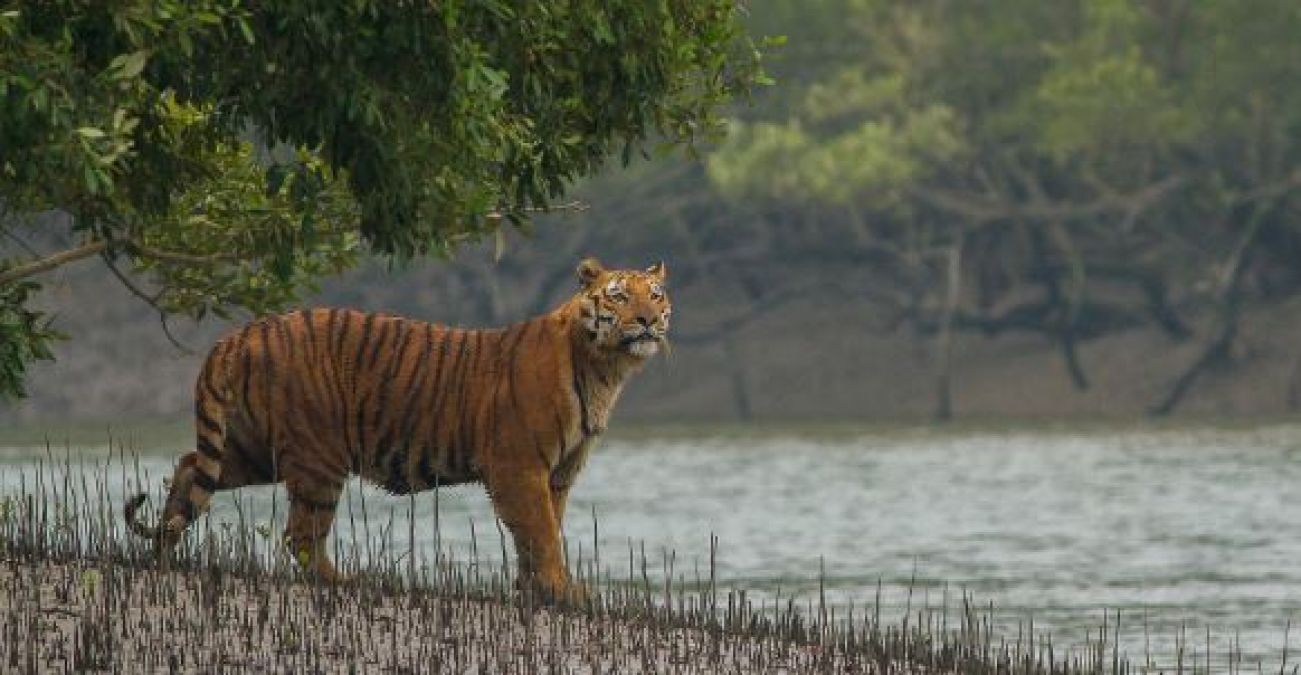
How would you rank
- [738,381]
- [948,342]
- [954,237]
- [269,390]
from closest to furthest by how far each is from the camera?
[269,390] < [948,342] < [738,381] < [954,237]

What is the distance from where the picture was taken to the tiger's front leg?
53.7ft

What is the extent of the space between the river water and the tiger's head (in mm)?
941

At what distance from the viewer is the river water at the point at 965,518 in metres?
25.2

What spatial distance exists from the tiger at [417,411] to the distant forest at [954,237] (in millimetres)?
41429

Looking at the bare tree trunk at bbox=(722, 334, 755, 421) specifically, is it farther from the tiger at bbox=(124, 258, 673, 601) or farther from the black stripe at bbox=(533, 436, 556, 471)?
the black stripe at bbox=(533, 436, 556, 471)

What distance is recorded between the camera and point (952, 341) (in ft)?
202

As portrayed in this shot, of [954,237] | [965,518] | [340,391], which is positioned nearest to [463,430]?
[340,391]

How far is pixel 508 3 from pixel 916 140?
4901 centimetres

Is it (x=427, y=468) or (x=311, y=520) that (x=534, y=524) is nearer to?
(x=427, y=468)

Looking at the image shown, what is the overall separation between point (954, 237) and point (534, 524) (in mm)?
47369

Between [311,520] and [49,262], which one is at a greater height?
[49,262]

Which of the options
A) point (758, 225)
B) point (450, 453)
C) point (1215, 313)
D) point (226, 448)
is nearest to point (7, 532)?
point (226, 448)

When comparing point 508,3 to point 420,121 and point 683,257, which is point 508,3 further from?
point 683,257

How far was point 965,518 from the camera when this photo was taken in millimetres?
35969
